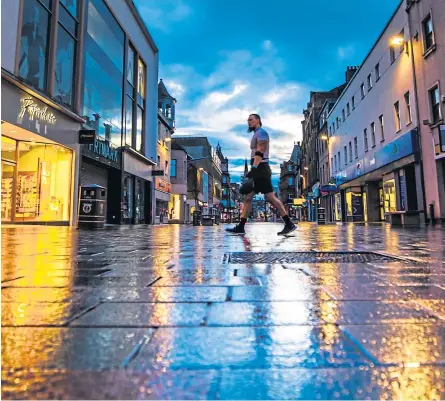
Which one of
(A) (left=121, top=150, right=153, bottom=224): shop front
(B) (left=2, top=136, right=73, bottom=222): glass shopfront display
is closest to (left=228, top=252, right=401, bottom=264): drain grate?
(B) (left=2, top=136, right=73, bottom=222): glass shopfront display

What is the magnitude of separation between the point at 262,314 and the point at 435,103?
56.1 feet

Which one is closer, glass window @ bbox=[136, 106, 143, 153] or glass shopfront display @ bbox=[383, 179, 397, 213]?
glass shopfront display @ bbox=[383, 179, 397, 213]

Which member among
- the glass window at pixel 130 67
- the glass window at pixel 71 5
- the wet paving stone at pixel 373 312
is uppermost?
the glass window at pixel 130 67

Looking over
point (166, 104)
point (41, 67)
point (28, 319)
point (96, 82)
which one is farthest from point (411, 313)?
point (166, 104)

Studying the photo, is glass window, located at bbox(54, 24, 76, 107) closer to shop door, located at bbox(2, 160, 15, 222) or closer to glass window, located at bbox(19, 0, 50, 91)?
glass window, located at bbox(19, 0, 50, 91)

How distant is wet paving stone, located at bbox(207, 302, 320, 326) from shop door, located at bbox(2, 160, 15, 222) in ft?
50.7

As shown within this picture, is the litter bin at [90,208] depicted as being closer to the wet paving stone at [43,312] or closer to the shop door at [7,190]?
the shop door at [7,190]

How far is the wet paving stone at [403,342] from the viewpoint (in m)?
1.06

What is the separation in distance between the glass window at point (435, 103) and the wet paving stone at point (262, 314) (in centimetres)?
1636

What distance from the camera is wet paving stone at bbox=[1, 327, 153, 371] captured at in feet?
3.35

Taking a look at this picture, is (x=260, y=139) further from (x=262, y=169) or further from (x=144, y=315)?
(x=144, y=315)

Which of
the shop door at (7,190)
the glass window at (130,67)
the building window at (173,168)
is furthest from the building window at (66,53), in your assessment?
the building window at (173,168)

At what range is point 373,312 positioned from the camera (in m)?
1.58

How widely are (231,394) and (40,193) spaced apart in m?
16.6
